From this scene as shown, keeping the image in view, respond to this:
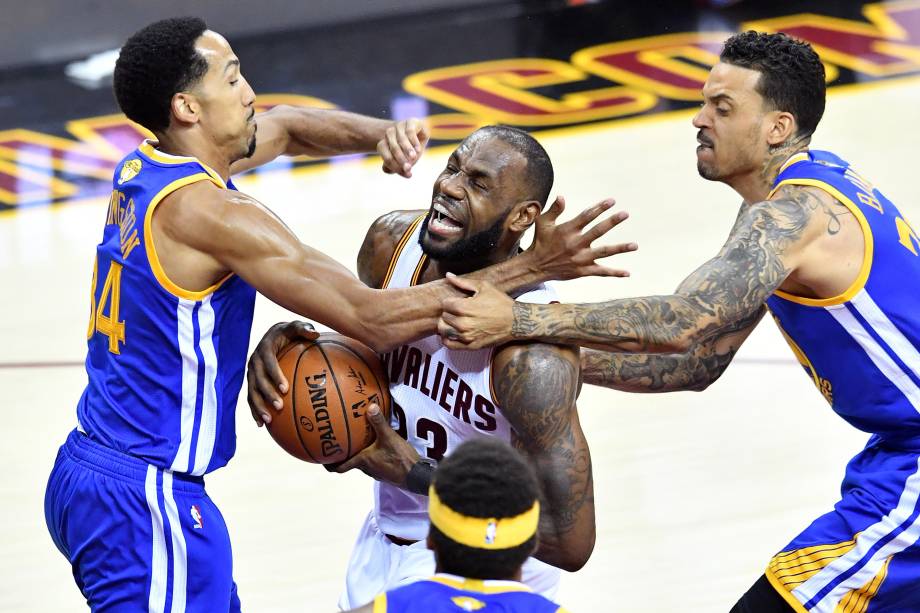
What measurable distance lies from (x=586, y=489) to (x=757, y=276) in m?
0.82

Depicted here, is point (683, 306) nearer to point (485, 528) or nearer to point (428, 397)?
point (428, 397)

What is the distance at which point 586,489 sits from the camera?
443cm

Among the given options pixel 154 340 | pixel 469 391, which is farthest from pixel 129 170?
pixel 469 391

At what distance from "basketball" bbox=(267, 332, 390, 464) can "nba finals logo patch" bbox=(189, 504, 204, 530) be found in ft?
1.14

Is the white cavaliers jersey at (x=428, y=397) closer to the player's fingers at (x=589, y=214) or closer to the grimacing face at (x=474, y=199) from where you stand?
the grimacing face at (x=474, y=199)

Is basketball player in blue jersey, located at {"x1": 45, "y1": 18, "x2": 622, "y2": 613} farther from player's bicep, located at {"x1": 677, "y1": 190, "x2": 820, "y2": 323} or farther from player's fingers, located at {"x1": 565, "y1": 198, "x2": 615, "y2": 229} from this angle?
player's bicep, located at {"x1": 677, "y1": 190, "x2": 820, "y2": 323}

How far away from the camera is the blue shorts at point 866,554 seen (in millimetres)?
4352

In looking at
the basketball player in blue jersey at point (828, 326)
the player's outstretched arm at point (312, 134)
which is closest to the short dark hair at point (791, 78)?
the basketball player in blue jersey at point (828, 326)

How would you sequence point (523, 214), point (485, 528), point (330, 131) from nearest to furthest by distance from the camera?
point (485, 528) < point (523, 214) < point (330, 131)

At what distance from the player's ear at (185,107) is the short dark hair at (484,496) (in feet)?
5.55

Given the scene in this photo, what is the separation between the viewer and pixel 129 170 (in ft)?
14.6

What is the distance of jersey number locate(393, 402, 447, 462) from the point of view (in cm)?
469

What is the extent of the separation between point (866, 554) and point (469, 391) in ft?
4.18

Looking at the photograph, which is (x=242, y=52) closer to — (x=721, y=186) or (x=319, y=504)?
(x=721, y=186)
